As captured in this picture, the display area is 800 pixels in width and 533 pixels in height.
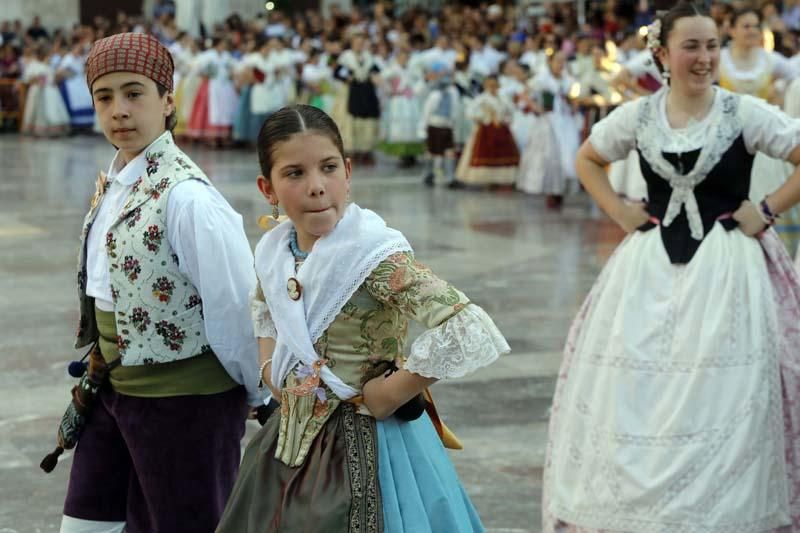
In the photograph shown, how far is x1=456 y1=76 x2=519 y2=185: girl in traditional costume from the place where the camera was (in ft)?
49.0

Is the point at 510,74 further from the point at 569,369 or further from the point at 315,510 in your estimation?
the point at 315,510

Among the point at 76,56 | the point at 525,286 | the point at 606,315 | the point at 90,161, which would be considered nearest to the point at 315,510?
the point at 606,315

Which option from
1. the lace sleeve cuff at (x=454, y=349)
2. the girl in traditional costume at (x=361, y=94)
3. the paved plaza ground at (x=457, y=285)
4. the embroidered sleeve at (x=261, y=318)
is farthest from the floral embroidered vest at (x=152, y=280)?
the girl in traditional costume at (x=361, y=94)

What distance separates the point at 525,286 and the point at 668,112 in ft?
14.9

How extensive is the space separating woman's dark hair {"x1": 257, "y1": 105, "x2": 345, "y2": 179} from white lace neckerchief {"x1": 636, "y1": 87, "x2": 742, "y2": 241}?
6.07 ft

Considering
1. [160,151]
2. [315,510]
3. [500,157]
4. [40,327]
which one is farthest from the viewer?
[500,157]

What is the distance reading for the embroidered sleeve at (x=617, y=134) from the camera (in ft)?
15.0

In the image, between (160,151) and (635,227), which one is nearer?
(160,151)

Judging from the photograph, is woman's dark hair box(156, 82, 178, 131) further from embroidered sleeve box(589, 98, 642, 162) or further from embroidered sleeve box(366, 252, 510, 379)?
embroidered sleeve box(589, 98, 642, 162)

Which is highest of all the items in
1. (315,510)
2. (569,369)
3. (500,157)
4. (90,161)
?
(315,510)

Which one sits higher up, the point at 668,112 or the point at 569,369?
the point at 668,112

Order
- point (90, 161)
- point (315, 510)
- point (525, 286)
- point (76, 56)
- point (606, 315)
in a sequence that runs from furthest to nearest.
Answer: point (76, 56) < point (90, 161) < point (525, 286) < point (606, 315) < point (315, 510)

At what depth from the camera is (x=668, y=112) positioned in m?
4.50

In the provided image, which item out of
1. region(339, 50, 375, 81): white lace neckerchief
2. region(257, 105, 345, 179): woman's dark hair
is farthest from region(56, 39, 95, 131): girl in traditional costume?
region(257, 105, 345, 179): woman's dark hair
